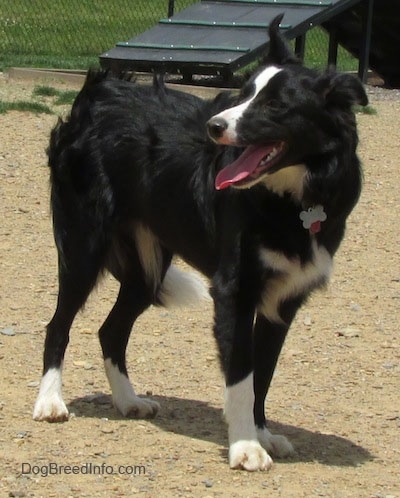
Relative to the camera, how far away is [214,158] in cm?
499

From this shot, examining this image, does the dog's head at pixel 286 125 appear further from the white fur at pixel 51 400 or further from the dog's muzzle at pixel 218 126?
the white fur at pixel 51 400

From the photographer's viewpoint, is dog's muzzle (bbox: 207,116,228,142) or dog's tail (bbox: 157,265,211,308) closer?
dog's muzzle (bbox: 207,116,228,142)

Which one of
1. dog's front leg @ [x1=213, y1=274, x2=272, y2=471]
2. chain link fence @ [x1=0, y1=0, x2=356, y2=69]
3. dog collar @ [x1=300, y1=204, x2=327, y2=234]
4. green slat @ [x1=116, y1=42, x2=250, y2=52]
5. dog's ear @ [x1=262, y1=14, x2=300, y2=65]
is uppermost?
dog's ear @ [x1=262, y1=14, x2=300, y2=65]

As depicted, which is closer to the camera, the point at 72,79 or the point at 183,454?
the point at 183,454

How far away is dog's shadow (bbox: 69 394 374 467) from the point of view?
5.02m

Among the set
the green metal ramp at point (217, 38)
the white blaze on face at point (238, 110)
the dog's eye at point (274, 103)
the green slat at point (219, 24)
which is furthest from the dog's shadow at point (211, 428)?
the green slat at point (219, 24)

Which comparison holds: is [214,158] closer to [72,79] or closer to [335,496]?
[335,496]

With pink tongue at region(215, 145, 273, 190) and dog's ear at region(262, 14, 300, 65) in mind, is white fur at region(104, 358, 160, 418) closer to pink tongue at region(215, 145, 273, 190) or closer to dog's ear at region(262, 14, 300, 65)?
pink tongue at region(215, 145, 273, 190)

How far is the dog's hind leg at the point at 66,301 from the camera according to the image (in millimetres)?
5414

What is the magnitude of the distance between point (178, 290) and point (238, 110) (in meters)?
1.54

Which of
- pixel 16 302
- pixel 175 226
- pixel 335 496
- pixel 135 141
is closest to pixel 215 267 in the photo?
pixel 175 226

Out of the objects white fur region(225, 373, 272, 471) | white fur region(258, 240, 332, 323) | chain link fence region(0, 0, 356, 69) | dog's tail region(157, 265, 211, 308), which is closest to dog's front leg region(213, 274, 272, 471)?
white fur region(225, 373, 272, 471)

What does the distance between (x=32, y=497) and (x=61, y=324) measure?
50.9 inches

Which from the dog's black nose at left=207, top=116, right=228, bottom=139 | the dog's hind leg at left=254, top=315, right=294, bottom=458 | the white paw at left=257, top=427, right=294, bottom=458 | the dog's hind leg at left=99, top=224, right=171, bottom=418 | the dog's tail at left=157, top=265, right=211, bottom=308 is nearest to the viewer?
the dog's black nose at left=207, top=116, right=228, bottom=139
